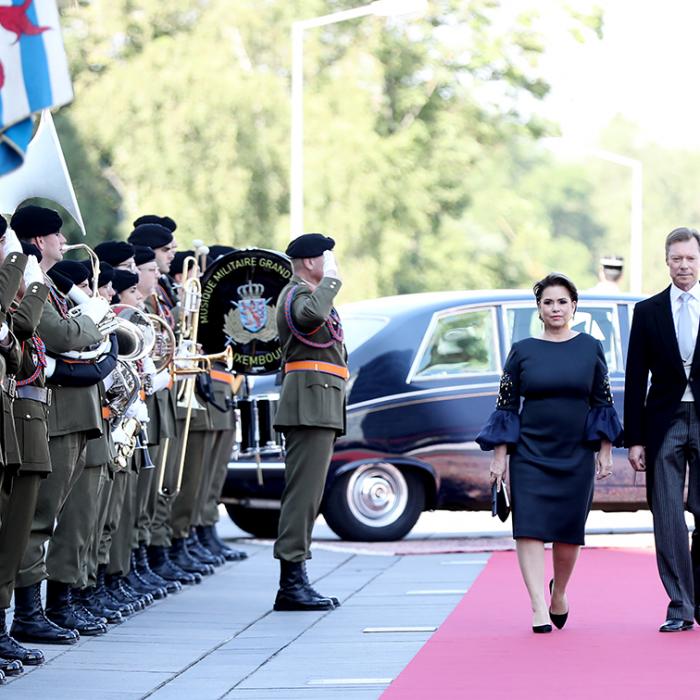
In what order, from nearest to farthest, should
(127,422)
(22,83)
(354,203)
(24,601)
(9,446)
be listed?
(22,83) → (9,446) → (24,601) → (127,422) → (354,203)

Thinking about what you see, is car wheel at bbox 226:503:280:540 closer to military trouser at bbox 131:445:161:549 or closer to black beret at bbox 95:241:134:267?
military trouser at bbox 131:445:161:549

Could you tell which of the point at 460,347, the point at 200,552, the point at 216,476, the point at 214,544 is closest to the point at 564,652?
the point at 200,552

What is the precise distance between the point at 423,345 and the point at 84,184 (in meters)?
25.2

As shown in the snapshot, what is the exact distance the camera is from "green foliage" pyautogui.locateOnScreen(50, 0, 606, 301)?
3666 cm

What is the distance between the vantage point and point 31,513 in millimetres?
9203

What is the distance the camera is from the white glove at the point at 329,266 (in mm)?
11406

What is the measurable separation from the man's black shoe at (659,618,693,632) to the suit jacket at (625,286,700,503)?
64 centimetres

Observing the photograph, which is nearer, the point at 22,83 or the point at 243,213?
the point at 22,83

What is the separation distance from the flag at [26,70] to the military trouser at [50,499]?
370 centimetres

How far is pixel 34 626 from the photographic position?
32.5 ft

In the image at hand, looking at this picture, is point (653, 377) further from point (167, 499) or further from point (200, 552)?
point (200, 552)

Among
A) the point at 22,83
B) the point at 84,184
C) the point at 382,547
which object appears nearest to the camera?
the point at 22,83

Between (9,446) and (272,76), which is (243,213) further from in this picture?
(9,446)

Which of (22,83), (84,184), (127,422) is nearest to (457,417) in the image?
(127,422)
